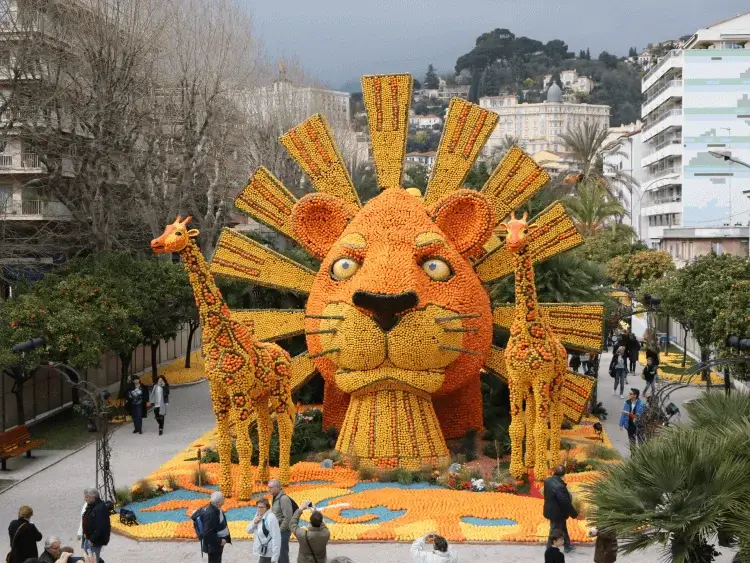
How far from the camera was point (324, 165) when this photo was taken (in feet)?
62.1

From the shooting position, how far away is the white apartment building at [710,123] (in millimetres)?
54125

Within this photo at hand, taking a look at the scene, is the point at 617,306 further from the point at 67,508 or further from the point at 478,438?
the point at 67,508

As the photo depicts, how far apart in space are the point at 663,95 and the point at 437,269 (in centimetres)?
4524

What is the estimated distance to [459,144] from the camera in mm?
18703

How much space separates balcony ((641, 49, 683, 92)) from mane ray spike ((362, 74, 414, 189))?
4030 cm

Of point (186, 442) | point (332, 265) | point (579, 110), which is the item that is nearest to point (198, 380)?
point (186, 442)

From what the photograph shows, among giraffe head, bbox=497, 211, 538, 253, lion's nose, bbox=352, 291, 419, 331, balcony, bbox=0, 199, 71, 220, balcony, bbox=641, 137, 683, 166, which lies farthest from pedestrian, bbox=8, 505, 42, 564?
balcony, bbox=641, 137, 683, 166

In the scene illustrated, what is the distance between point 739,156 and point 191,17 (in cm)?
3223

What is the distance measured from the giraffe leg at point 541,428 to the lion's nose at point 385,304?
228cm

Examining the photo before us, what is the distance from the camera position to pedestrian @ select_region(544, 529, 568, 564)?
38.1 feet

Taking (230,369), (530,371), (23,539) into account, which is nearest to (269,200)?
(230,369)

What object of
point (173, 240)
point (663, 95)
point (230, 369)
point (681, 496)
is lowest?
point (681, 496)

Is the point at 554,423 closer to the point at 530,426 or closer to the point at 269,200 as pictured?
the point at 530,426

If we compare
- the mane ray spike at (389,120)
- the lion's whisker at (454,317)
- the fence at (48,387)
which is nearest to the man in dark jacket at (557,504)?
the lion's whisker at (454,317)
